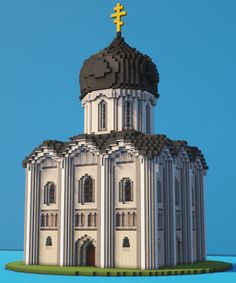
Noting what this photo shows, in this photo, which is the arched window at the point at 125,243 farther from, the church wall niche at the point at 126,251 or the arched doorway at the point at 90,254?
the arched doorway at the point at 90,254

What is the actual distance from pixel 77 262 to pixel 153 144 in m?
10.6

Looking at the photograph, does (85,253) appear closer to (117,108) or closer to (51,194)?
(51,194)

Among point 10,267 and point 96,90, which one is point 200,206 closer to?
point 96,90

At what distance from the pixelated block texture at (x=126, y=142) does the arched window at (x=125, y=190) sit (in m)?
2.56

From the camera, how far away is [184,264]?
137ft

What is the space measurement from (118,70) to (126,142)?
7663 millimetres

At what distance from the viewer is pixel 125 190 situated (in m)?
38.8

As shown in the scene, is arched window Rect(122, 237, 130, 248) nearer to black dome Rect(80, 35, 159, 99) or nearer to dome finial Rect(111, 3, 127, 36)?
black dome Rect(80, 35, 159, 99)

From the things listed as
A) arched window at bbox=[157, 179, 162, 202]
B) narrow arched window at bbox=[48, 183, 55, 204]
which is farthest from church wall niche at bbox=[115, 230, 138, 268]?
narrow arched window at bbox=[48, 183, 55, 204]

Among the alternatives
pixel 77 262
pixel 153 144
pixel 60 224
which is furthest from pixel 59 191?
pixel 153 144

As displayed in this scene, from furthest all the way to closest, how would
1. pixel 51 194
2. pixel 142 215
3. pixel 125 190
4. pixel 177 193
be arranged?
pixel 177 193
pixel 51 194
pixel 125 190
pixel 142 215

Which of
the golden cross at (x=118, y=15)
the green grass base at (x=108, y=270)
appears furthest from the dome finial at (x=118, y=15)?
the green grass base at (x=108, y=270)

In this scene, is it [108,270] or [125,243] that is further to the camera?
[125,243]

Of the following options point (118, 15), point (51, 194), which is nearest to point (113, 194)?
point (51, 194)
